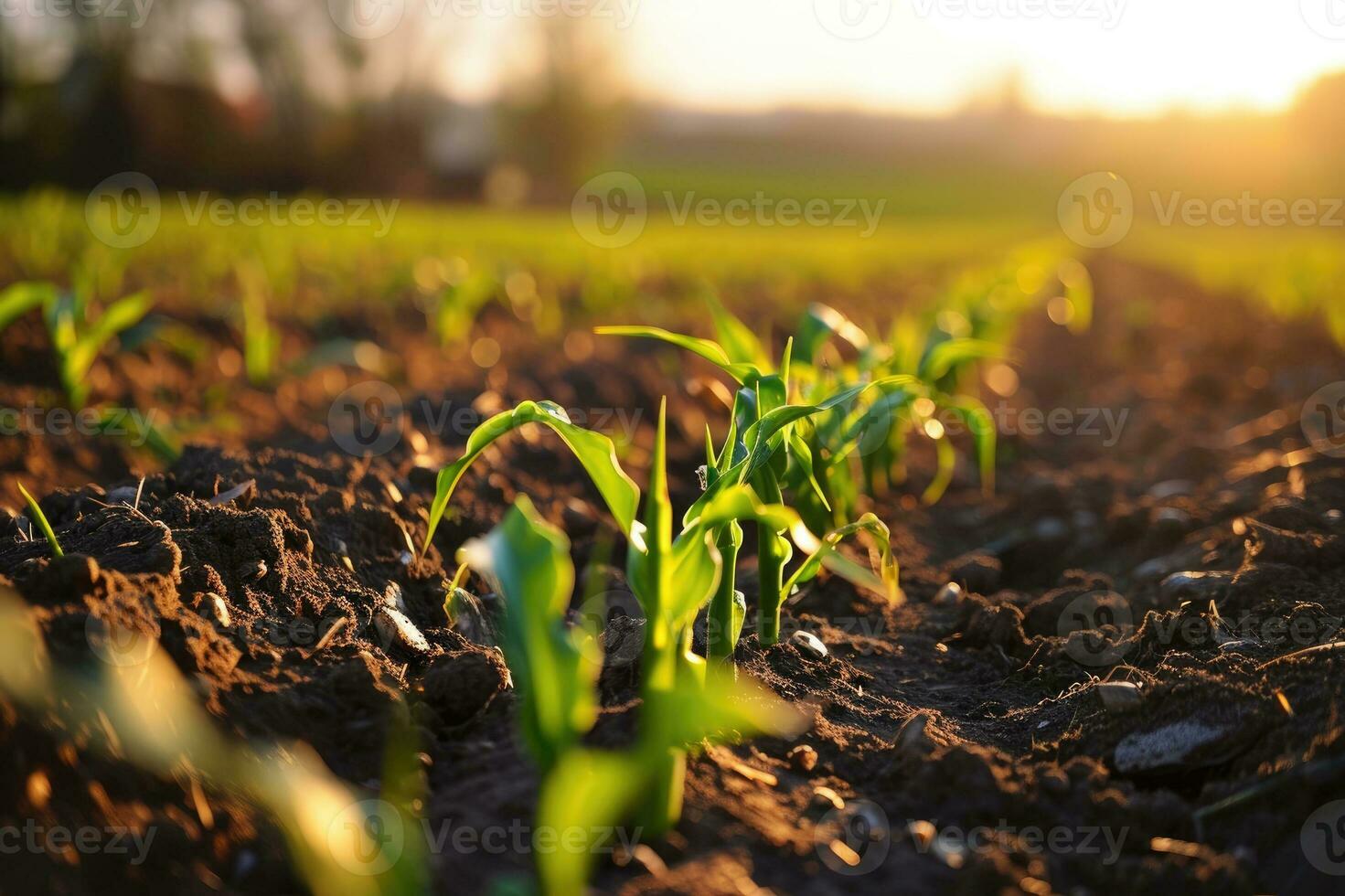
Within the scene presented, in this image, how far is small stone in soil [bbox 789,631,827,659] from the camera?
193 centimetres

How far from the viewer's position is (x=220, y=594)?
1.62m

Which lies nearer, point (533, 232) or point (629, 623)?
point (629, 623)

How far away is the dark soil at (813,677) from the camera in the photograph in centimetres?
122

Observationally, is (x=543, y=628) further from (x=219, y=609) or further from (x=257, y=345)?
(x=257, y=345)

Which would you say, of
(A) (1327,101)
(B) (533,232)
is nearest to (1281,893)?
(B) (533,232)

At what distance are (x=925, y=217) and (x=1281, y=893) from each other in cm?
2725

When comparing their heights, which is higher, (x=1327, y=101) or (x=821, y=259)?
(x=1327, y=101)

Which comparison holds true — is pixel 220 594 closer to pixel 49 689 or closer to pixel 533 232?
pixel 49 689

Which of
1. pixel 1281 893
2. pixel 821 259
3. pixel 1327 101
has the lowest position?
pixel 1281 893
